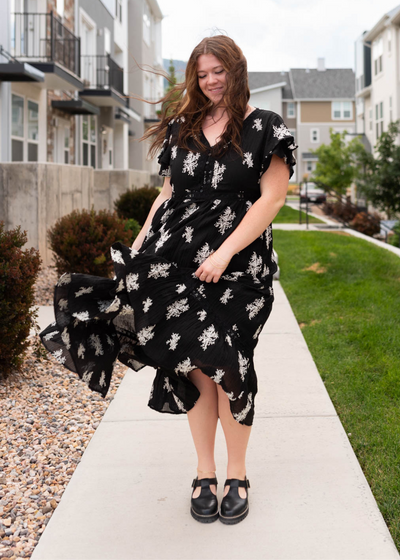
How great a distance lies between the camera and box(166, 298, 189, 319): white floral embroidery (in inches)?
98.6

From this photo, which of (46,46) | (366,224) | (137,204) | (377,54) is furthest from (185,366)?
(377,54)

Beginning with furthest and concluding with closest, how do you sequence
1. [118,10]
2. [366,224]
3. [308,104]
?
[308,104], [118,10], [366,224]

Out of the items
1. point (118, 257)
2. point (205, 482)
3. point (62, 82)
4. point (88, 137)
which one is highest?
point (62, 82)

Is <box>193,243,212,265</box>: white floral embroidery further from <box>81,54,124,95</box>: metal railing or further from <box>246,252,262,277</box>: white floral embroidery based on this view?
<box>81,54,124,95</box>: metal railing

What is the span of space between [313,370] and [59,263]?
12.8ft

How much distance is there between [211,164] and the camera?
2631 mm

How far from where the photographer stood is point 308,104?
59750mm

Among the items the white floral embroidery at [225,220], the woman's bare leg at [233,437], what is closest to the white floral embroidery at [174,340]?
the woman's bare leg at [233,437]

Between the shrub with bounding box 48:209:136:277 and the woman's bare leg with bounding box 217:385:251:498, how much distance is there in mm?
4868

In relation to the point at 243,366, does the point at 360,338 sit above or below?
below

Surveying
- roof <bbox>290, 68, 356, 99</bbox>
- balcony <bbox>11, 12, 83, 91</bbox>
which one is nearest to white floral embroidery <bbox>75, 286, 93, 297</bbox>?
balcony <bbox>11, 12, 83, 91</bbox>

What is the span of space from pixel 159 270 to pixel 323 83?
204 feet

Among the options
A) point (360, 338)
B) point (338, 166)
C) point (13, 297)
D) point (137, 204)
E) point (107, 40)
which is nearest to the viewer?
point (13, 297)

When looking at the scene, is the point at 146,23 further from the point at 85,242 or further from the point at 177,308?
the point at 177,308
